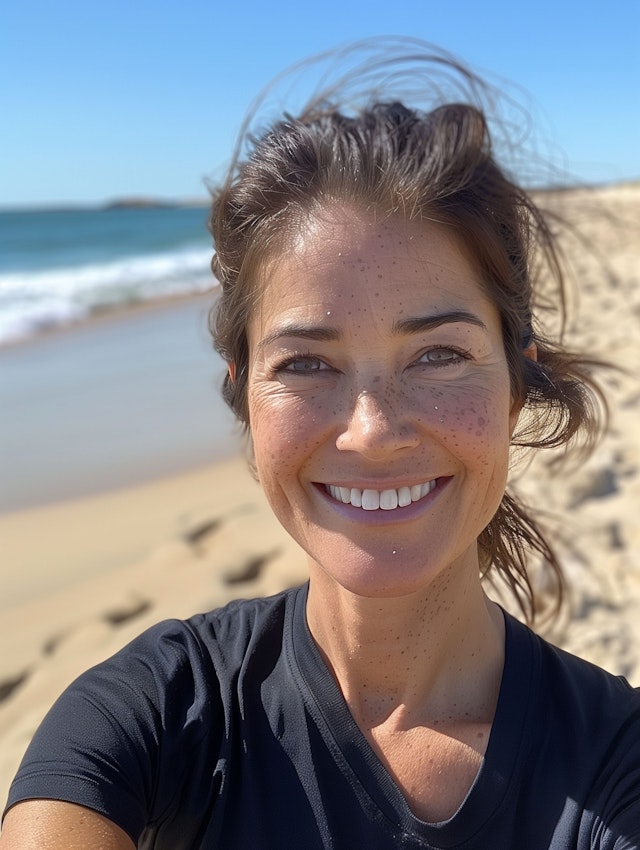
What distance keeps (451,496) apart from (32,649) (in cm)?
237

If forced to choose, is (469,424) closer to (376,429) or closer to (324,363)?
(376,429)

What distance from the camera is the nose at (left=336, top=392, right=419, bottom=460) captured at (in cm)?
138

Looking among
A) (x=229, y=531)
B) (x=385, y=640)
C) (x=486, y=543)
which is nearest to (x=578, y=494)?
(x=229, y=531)

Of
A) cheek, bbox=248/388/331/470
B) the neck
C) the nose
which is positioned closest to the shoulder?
the neck

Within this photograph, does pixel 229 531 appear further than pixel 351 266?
Yes

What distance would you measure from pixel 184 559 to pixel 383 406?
106 inches

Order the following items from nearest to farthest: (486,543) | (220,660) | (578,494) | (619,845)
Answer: (619,845)
(220,660)
(486,543)
(578,494)

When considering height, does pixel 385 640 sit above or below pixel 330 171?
below

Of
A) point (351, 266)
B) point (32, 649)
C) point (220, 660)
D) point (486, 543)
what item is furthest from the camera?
point (32, 649)

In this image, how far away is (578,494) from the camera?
160 inches

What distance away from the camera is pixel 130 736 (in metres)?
1.34

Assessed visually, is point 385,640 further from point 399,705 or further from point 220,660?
point 220,660

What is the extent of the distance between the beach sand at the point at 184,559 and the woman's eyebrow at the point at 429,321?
1.00 m

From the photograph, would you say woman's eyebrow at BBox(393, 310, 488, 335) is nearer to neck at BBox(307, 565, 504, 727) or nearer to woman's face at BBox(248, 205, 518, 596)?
woman's face at BBox(248, 205, 518, 596)
